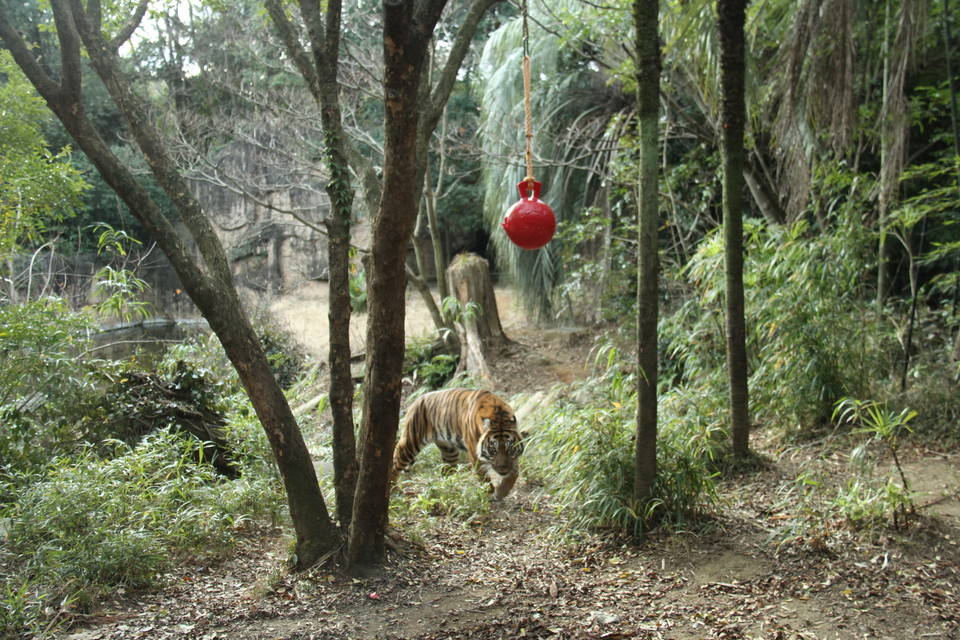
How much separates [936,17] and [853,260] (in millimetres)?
2718

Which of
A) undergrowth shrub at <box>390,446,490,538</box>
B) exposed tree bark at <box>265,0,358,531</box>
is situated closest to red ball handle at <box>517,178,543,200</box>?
exposed tree bark at <box>265,0,358,531</box>

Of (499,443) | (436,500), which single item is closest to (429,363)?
(499,443)

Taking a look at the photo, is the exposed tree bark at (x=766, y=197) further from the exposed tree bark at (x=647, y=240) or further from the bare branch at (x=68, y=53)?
the bare branch at (x=68, y=53)

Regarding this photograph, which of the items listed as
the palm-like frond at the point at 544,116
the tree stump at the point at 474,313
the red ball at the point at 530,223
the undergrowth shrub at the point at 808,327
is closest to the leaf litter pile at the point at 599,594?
the undergrowth shrub at the point at 808,327

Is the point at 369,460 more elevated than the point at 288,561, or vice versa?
the point at 369,460

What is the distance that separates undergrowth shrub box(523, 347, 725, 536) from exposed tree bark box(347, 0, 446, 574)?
4.18 feet

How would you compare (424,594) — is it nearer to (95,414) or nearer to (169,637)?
(169,637)

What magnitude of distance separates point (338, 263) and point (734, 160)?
2596 mm

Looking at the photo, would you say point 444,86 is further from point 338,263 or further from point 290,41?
point 338,263

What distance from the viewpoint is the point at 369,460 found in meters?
3.73

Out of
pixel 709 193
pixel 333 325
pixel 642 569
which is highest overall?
pixel 709 193

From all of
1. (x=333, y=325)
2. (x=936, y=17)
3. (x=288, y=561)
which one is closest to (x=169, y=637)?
(x=288, y=561)

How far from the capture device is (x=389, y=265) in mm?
3465

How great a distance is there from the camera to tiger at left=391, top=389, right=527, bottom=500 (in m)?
5.57
